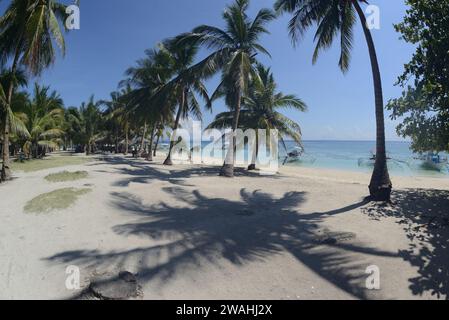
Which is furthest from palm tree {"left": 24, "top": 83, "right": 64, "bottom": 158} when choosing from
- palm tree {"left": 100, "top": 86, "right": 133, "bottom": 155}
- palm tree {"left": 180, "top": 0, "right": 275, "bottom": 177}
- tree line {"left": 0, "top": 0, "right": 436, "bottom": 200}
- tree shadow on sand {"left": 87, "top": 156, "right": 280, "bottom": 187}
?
palm tree {"left": 180, "top": 0, "right": 275, "bottom": 177}

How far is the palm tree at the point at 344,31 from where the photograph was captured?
28.6ft

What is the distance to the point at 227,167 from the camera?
14.2 m

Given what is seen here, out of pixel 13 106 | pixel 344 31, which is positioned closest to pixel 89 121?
pixel 13 106

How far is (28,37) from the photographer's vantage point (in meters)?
9.90

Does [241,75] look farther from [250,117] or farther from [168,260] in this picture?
[168,260]

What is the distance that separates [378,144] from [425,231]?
3736 mm

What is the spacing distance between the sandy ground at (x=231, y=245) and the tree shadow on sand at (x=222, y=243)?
21mm

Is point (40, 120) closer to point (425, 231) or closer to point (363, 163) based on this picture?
point (425, 231)

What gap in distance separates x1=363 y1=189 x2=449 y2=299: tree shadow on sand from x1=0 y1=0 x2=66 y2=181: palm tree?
12.9 meters

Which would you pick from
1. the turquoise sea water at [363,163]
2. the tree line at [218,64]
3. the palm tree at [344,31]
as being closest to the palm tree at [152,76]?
the tree line at [218,64]

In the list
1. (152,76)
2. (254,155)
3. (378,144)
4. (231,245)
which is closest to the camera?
(231,245)

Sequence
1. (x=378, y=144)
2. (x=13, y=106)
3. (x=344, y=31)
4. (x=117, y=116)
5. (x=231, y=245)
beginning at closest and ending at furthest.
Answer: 1. (x=231, y=245)
2. (x=378, y=144)
3. (x=344, y=31)
4. (x=13, y=106)
5. (x=117, y=116)

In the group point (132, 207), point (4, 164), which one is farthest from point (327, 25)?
point (4, 164)

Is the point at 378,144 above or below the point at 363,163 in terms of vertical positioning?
above
